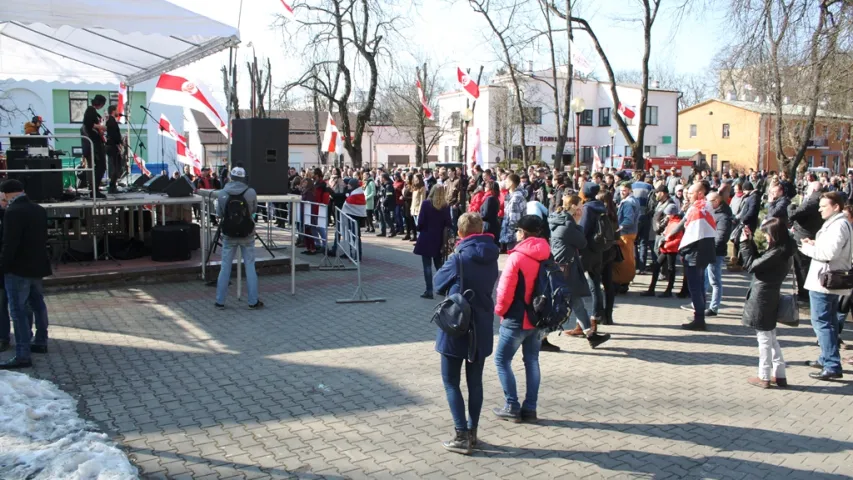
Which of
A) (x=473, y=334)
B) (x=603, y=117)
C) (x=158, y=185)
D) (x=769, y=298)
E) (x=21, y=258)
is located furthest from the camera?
(x=603, y=117)

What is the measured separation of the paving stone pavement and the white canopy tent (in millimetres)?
3951

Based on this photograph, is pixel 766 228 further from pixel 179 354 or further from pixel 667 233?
pixel 179 354

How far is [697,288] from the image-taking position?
8492 millimetres

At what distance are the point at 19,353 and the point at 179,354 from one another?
1.52 metres

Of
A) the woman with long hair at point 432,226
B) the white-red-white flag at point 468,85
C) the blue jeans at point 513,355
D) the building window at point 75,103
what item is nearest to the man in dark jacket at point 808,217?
the blue jeans at point 513,355

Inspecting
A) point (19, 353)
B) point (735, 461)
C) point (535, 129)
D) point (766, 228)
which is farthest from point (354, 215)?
point (535, 129)

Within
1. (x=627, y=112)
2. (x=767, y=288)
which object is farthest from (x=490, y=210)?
(x=627, y=112)

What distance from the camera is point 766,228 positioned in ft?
21.4

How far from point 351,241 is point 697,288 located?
551 centimetres

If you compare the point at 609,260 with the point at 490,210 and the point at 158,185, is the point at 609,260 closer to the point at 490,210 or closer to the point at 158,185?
the point at 490,210

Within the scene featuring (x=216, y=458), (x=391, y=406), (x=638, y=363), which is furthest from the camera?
(x=638, y=363)

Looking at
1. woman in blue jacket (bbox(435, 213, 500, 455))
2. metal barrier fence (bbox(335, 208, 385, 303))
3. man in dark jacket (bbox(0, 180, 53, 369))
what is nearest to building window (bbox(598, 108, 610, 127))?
metal barrier fence (bbox(335, 208, 385, 303))

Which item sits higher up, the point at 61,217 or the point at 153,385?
the point at 61,217

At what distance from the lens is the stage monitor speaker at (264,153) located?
37.1ft
